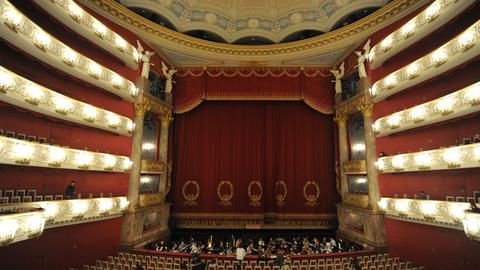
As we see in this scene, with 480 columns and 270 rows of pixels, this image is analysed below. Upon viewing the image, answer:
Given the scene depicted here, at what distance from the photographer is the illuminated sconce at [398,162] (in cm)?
1097

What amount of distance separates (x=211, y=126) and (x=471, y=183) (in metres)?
14.0

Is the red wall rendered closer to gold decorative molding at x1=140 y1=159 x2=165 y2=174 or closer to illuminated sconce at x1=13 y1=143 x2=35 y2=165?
gold decorative molding at x1=140 y1=159 x2=165 y2=174

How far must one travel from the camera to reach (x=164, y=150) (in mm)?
16125

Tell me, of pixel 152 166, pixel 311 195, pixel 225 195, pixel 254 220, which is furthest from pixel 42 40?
pixel 311 195

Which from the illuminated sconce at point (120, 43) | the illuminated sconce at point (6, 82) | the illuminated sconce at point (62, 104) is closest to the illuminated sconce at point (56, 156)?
the illuminated sconce at point (62, 104)

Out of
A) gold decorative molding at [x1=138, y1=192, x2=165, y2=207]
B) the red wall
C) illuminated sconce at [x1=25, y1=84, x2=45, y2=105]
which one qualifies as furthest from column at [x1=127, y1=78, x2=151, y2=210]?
the red wall

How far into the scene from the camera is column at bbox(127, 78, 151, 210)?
1283cm

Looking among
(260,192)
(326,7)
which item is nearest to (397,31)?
(326,7)

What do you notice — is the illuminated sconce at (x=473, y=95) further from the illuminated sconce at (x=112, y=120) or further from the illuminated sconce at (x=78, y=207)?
the illuminated sconce at (x=78, y=207)

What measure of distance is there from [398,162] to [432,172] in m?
1.30

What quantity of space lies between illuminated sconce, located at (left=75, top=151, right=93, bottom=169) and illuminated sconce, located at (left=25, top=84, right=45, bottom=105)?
2.72m

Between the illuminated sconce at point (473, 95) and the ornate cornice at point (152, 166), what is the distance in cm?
1483

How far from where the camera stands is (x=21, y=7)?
8.98m

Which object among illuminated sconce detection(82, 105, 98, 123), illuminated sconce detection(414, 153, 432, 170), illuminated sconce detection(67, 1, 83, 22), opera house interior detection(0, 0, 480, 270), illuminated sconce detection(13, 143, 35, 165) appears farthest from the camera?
illuminated sconce detection(82, 105, 98, 123)
